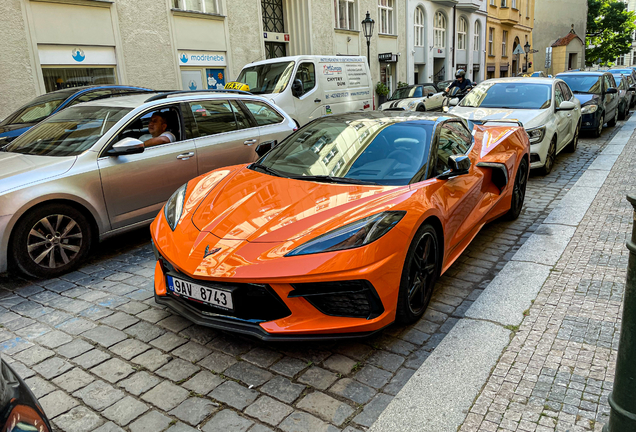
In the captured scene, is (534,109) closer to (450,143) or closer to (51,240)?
(450,143)

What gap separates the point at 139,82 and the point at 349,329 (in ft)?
41.6

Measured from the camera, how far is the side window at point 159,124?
5203mm

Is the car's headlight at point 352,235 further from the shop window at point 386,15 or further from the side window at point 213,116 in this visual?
the shop window at point 386,15

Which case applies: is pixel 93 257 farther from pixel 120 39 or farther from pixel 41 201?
pixel 120 39

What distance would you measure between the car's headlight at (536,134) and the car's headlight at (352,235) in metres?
5.50

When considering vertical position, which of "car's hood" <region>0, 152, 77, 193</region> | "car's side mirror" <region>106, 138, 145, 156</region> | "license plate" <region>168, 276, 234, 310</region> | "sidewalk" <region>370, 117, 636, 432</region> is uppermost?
"car's side mirror" <region>106, 138, 145, 156</region>

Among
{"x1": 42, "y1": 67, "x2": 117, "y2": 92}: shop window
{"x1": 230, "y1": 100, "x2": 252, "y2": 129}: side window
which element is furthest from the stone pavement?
{"x1": 42, "y1": 67, "x2": 117, "y2": 92}: shop window

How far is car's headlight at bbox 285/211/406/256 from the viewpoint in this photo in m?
2.88

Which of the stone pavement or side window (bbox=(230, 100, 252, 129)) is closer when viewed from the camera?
the stone pavement

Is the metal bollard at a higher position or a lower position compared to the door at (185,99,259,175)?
lower

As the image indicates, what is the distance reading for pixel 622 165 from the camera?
856cm

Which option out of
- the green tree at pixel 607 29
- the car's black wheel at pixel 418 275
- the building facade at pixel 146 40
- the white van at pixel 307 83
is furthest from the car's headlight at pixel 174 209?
the green tree at pixel 607 29

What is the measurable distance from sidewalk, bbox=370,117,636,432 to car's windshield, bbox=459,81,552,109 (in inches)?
165

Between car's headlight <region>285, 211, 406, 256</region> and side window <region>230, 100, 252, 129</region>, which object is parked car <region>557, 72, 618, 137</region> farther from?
car's headlight <region>285, 211, 406, 256</region>
